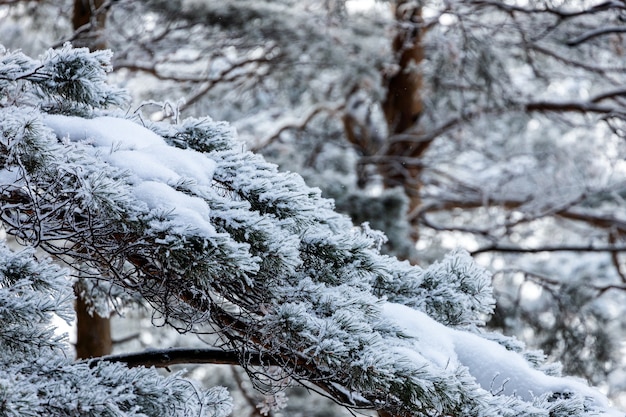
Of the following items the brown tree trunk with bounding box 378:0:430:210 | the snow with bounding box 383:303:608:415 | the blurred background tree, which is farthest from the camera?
the brown tree trunk with bounding box 378:0:430:210

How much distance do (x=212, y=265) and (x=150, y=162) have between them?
0.42 meters

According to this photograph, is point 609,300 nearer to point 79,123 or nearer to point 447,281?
point 447,281

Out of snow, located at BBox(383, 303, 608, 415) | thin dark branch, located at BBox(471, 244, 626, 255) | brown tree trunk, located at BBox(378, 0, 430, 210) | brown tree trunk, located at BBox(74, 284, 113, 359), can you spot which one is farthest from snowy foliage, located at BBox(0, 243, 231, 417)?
brown tree trunk, located at BBox(378, 0, 430, 210)

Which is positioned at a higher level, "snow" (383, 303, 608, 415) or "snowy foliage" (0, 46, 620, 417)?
"snowy foliage" (0, 46, 620, 417)

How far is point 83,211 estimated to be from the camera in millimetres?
1872

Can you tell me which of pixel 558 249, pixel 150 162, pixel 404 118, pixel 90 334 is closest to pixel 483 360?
pixel 150 162

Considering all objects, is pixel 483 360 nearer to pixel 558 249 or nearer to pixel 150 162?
pixel 150 162

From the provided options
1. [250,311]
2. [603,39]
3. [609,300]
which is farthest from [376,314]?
[609,300]

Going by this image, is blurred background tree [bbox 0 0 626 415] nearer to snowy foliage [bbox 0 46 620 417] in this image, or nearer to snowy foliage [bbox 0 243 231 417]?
snowy foliage [bbox 0 46 620 417]

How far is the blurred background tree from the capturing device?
5926mm

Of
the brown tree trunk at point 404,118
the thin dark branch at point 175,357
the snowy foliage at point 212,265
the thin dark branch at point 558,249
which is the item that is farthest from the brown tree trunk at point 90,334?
the brown tree trunk at point 404,118

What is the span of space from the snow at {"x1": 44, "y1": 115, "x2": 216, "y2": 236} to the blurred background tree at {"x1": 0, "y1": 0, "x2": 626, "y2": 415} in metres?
2.72

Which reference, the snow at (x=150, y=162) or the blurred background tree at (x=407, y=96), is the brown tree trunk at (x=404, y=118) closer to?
the blurred background tree at (x=407, y=96)

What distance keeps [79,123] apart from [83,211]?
1.03ft
